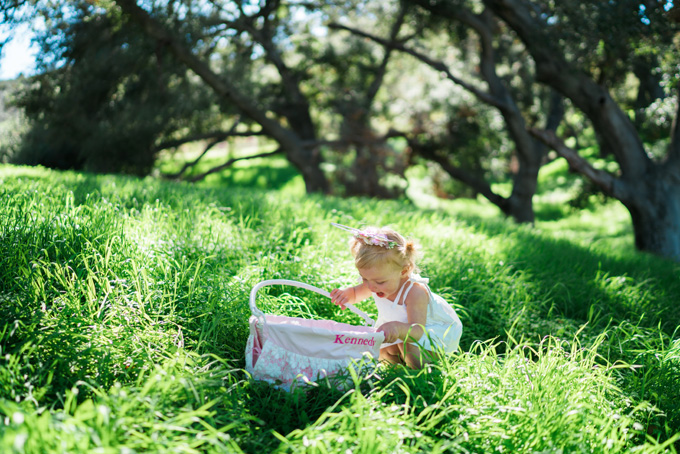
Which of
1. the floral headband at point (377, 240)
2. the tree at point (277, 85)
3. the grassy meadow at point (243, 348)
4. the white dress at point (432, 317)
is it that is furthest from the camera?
the tree at point (277, 85)

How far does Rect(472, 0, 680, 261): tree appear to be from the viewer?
7566mm

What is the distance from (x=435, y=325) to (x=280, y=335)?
933mm

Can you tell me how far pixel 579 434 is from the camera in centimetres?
198

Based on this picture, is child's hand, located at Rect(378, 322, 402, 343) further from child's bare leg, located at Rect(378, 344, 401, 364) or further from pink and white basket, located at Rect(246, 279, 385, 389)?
child's bare leg, located at Rect(378, 344, 401, 364)

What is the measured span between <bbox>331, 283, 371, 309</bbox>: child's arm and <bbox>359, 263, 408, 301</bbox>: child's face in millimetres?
135

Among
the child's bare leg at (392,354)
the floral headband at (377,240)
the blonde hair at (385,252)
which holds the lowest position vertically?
the child's bare leg at (392,354)

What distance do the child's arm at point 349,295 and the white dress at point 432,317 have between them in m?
0.09

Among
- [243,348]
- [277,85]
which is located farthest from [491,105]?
[243,348]

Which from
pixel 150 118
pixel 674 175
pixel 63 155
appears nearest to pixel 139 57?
pixel 150 118

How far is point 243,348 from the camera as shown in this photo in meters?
2.75

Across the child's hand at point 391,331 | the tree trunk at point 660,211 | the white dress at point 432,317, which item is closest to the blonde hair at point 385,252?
the white dress at point 432,317

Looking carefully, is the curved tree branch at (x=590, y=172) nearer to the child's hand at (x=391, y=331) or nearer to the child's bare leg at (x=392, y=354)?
the child's bare leg at (x=392, y=354)

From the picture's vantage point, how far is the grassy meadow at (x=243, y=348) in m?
1.83

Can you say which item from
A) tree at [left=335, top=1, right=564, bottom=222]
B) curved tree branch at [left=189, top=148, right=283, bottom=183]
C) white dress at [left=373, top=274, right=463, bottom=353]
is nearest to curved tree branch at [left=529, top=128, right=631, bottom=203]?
tree at [left=335, top=1, right=564, bottom=222]
